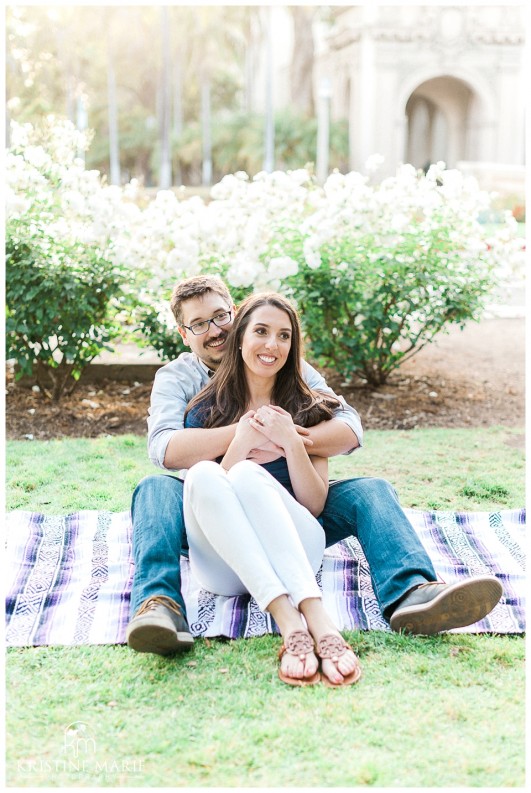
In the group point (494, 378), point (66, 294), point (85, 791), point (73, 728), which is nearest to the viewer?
point (85, 791)

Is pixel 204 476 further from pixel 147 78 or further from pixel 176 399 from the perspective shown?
pixel 147 78

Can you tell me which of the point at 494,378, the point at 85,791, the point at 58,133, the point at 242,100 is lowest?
the point at 85,791

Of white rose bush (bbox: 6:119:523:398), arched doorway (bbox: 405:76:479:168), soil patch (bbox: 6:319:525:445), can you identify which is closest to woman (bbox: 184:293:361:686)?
white rose bush (bbox: 6:119:523:398)

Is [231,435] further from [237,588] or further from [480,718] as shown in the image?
[480,718]

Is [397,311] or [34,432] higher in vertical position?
[397,311]

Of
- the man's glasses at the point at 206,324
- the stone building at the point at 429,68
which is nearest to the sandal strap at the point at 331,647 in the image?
the man's glasses at the point at 206,324

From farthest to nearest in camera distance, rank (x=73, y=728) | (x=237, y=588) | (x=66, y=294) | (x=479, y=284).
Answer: (x=479, y=284) < (x=66, y=294) < (x=237, y=588) < (x=73, y=728)

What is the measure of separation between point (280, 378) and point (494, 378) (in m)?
4.41

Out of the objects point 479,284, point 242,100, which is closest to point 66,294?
point 479,284

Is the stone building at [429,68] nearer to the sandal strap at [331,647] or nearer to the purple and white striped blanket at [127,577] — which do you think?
the purple and white striped blanket at [127,577]

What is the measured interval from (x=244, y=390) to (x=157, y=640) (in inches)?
37.6

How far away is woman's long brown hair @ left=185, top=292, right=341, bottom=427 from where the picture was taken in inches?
115

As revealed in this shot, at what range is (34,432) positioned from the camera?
17.7ft

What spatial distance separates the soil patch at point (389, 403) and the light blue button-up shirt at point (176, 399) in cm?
232
